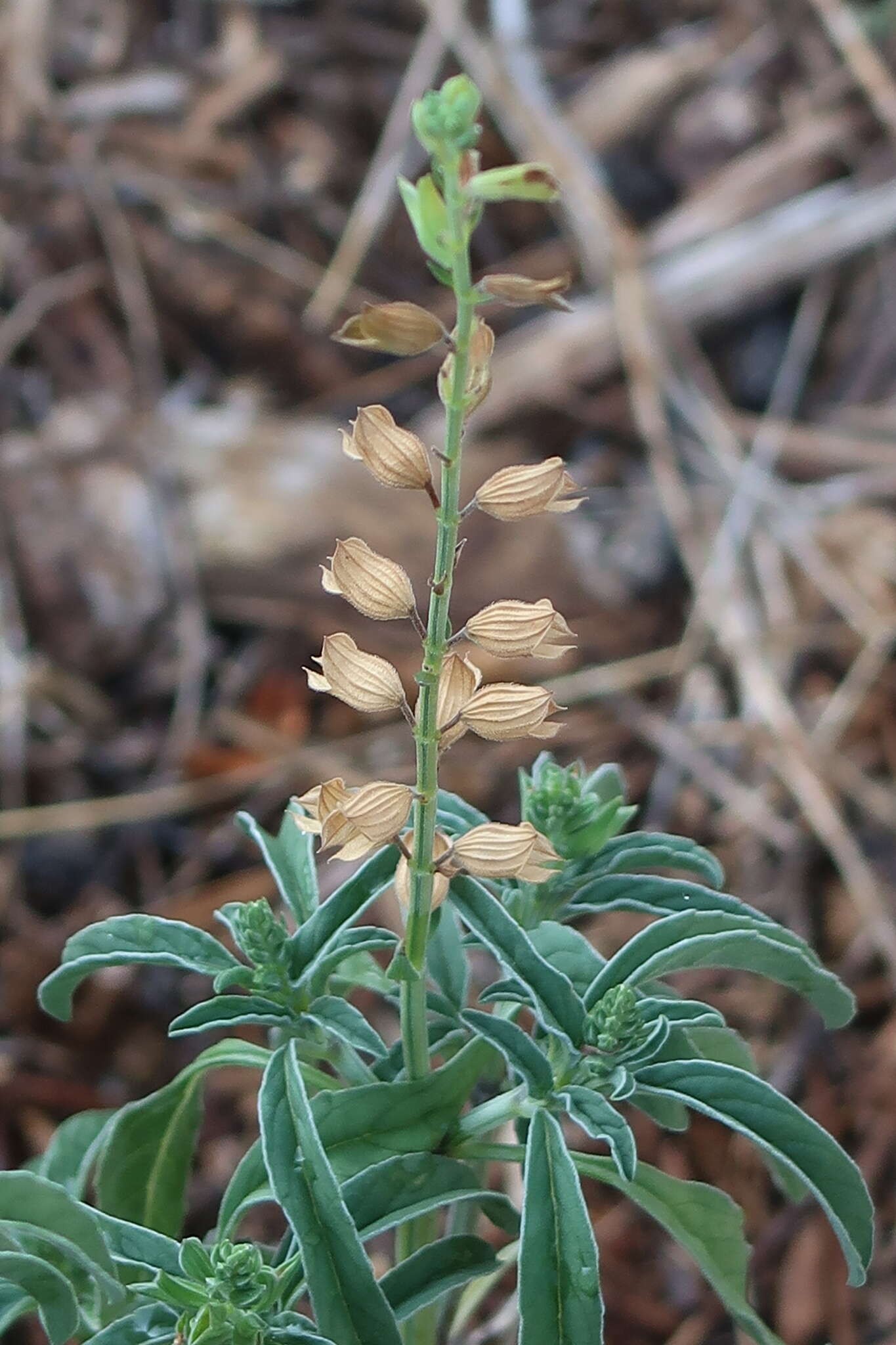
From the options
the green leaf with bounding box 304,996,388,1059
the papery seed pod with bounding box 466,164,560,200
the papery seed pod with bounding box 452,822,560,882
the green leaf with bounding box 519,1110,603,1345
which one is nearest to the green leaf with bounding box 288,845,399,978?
the green leaf with bounding box 304,996,388,1059

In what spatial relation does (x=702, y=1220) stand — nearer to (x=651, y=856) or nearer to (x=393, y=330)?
(x=651, y=856)

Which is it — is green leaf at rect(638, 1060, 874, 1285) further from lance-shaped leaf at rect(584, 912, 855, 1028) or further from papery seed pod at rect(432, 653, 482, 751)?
papery seed pod at rect(432, 653, 482, 751)

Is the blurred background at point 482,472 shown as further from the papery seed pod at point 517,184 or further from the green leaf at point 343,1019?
the papery seed pod at point 517,184

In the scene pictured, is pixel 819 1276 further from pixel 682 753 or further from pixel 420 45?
pixel 420 45

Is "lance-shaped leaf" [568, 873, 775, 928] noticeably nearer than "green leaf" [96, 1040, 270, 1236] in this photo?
Yes

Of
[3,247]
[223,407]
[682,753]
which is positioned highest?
[3,247]

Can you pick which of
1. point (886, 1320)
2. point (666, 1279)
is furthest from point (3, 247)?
point (886, 1320)
